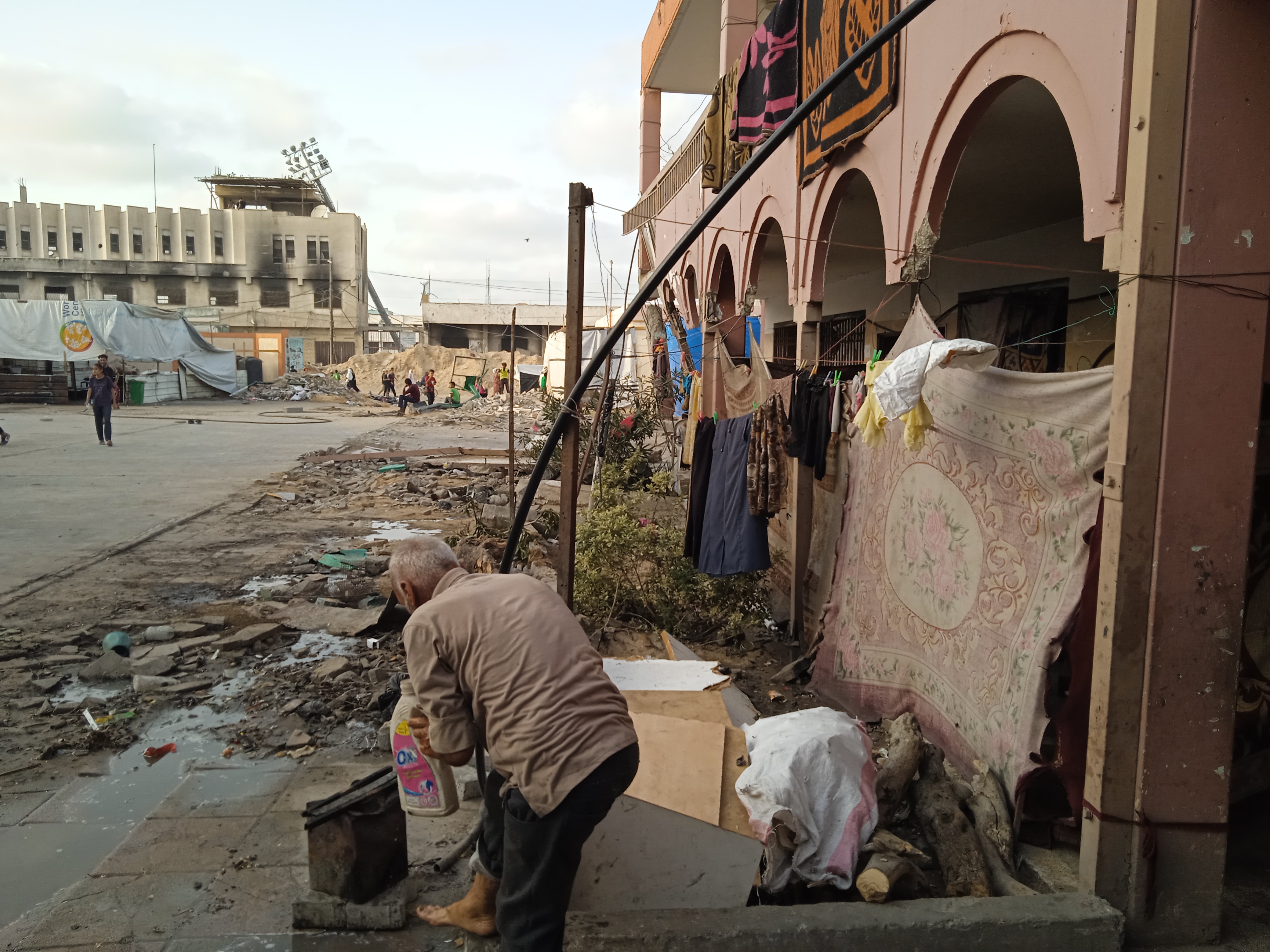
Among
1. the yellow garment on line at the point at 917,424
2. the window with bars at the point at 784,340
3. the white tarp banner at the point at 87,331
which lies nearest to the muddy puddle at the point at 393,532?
the window with bars at the point at 784,340

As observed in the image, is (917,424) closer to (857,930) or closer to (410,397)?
(857,930)

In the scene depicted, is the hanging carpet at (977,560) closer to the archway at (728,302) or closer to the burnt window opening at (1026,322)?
the burnt window opening at (1026,322)

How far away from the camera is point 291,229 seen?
2125 inches

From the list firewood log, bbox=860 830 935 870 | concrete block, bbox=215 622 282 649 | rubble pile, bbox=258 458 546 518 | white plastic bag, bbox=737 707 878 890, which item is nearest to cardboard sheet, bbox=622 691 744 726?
white plastic bag, bbox=737 707 878 890

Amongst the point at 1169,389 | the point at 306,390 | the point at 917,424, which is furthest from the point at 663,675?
the point at 306,390

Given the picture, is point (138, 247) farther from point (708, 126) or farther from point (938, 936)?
point (938, 936)

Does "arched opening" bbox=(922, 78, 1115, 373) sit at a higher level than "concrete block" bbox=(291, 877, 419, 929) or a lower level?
higher

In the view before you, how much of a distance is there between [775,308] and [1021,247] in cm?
812

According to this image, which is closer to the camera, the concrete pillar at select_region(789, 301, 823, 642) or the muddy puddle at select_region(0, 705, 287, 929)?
the muddy puddle at select_region(0, 705, 287, 929)

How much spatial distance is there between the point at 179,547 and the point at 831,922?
934cm

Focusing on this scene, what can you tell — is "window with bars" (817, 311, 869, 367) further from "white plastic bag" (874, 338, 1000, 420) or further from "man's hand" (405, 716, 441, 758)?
"man's hand" (405, 716, 441, 758)

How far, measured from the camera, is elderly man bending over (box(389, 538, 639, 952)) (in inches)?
114

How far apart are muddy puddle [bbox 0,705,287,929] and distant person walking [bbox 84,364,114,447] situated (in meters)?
15.2

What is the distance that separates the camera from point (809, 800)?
3896 mm
